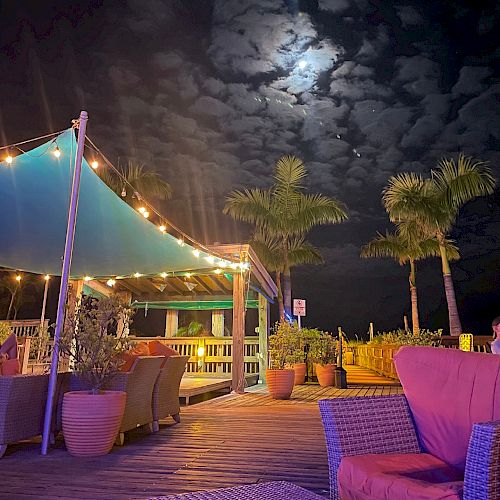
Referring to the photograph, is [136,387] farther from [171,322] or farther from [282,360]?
[171,322]

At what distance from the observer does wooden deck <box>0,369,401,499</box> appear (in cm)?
290

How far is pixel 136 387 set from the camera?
4594 mm

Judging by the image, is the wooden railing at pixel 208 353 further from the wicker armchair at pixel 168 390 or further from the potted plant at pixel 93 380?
the potted plant at pixel 93 380

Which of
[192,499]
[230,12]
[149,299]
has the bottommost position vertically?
[192,499]

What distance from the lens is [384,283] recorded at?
31.5 metres

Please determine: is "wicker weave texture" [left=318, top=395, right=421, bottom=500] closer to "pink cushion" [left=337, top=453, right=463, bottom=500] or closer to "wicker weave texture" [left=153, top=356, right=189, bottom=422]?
"pink cushion" [left=337, top=453, right=463, bottom=500]

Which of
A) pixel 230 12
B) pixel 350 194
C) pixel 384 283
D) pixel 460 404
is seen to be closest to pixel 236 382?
pixel 460 404

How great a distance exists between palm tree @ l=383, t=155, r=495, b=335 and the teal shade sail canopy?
7.21m

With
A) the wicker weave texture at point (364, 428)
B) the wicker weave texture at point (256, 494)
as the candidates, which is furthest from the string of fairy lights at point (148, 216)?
the wicker weave texture at point (256, 494)

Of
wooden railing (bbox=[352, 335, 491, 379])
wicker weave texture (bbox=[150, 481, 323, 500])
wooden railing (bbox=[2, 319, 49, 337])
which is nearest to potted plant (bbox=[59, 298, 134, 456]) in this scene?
wicker weave texture (bbox=[150, 481, 323, 500])

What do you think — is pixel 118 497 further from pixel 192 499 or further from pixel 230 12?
Result: pixel 230 12

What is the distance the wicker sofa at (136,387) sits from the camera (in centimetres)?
433

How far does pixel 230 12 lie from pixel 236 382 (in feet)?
33.7

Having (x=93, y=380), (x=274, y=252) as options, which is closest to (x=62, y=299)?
(x=93, y=380)
